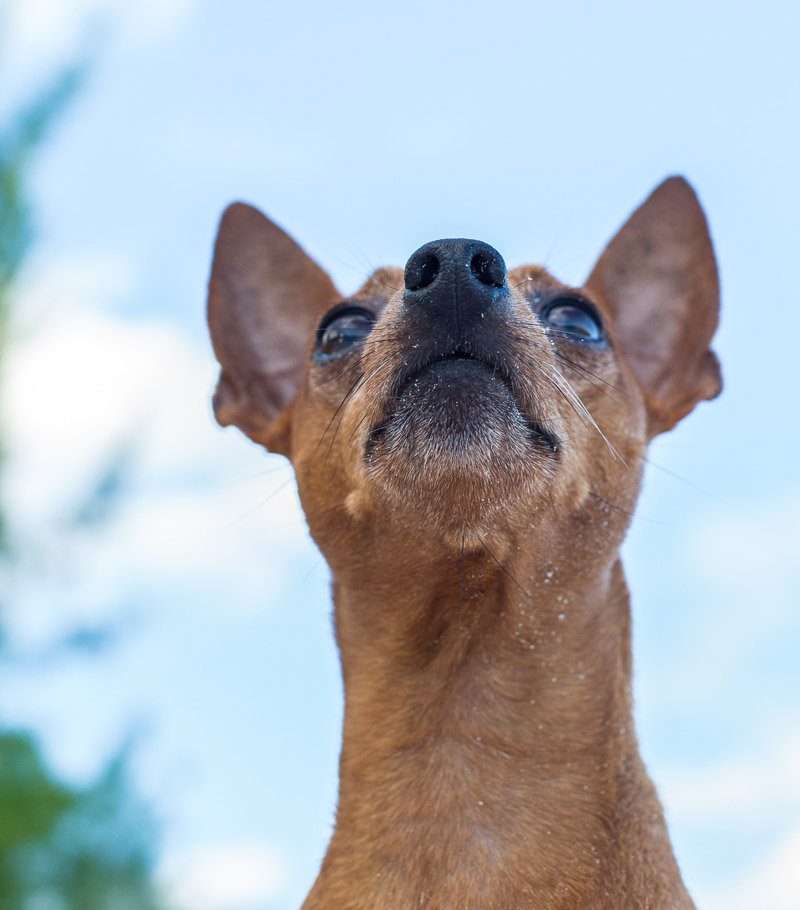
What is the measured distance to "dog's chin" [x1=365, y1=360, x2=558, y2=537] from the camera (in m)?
2.98

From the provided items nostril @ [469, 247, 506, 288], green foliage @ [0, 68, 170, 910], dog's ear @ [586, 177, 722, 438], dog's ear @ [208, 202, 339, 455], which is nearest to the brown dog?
nostril @ [469, 247, 506, 288]

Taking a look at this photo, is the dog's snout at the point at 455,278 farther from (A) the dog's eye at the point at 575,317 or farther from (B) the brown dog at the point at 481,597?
(A) the dog's eye at the point at 575,317

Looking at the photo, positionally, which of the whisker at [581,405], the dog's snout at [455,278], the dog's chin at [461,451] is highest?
the dog's snout at [455,278]

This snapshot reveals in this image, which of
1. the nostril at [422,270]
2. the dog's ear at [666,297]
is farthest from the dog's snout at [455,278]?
the dog's ear at [666,297]

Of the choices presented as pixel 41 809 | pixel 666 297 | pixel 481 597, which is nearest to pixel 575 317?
pixel 666 297

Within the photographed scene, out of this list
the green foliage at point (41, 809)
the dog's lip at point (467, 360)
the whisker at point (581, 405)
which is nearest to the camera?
the dog's lip at point (467, 360)

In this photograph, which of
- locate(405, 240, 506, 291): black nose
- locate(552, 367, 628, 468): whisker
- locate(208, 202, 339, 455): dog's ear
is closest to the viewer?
locate(405, 240, 506, 291): black nose

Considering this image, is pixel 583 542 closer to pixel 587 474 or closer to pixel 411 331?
pixel 587 474

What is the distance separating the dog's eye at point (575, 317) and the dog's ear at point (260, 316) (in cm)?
115

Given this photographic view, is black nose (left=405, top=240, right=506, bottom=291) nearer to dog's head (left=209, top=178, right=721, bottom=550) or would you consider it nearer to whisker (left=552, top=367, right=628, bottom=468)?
dog's head (left=209, top=178, right=721, bottom=550)

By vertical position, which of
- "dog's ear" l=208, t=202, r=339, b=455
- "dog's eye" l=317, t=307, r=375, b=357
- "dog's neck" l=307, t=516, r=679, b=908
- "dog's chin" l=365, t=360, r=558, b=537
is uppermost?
"dog's ear" l=208, t=202, r=339, b=455

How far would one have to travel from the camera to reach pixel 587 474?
128 inches

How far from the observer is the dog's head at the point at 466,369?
9.81 ft

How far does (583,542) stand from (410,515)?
0.57 metres
